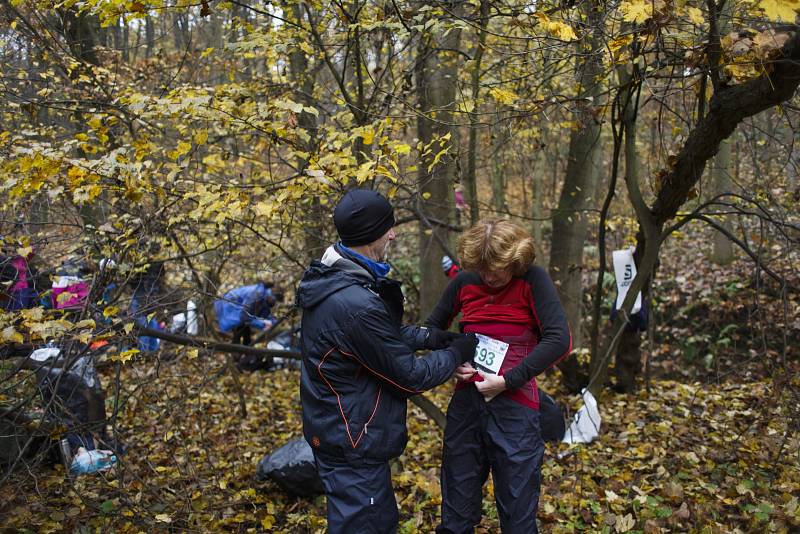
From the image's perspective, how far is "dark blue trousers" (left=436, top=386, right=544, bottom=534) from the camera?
260 cm

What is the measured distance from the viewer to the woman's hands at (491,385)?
8.51 feet

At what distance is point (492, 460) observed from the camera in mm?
2695

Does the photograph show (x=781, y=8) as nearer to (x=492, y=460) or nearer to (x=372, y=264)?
(x=372, y=264)

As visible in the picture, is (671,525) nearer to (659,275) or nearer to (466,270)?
(466,270)

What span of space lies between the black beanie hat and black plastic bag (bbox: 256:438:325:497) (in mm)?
2292

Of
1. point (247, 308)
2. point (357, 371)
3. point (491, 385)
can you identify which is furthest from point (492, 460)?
point (247, 308)

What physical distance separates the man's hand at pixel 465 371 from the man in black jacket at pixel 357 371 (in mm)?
256

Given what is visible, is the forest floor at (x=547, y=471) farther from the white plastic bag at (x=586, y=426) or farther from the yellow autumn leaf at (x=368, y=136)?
the yellow autumn leaf at (x=368, y=136)

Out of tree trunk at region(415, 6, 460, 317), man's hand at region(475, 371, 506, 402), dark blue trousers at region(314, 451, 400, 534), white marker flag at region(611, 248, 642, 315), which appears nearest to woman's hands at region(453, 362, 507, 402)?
man's hand at region(475, 371, 506, 402)

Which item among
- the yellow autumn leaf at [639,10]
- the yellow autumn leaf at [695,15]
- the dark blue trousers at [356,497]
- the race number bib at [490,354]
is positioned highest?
the yellow autumn leaf at [695,15]

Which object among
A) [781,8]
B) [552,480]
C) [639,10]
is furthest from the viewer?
[552,480]

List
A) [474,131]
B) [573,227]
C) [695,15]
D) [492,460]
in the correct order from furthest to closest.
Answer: [573,227], [474,131], [695,15], [492,460]

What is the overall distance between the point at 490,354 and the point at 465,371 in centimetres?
15

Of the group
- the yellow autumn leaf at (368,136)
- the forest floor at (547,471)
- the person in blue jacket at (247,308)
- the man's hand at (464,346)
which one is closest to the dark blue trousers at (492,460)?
the man's hand at (464,346)
